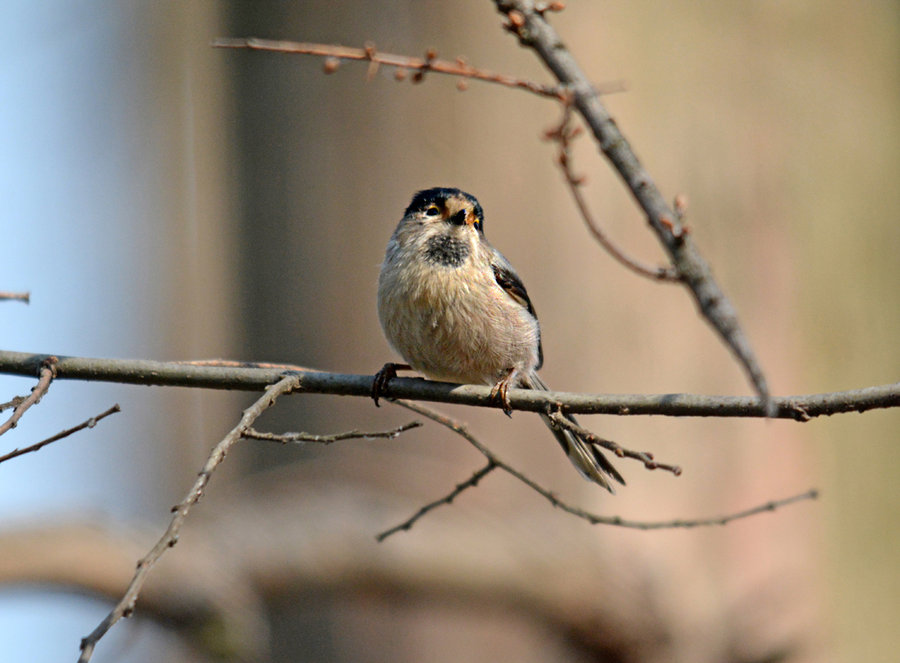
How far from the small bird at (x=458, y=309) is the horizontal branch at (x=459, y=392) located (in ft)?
2.29

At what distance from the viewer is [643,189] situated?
1.86m

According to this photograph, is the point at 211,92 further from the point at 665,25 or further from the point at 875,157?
the point at 875,157

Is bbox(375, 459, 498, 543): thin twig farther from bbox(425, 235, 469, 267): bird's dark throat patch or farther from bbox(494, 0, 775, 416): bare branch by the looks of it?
bbox(494, 0, 775, 416): bare branch

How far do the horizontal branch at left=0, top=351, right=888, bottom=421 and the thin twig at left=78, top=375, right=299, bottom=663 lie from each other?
17cm

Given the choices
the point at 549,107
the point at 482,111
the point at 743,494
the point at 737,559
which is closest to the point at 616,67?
the point at 549,107

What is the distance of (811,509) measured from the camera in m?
6.68

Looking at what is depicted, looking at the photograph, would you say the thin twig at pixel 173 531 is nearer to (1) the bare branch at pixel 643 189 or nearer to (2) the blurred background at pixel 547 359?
(1) the bare branch at pixel 643 189

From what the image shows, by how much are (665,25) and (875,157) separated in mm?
2148

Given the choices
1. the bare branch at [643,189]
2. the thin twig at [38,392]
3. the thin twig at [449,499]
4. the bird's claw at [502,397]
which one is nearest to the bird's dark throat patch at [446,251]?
the bird's claw at [502,397]

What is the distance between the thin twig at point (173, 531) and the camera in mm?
1787

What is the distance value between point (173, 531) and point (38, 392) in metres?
0.81

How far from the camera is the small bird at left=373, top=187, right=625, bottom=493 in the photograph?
392cm

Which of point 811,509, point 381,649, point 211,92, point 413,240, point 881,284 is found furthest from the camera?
point 211,92

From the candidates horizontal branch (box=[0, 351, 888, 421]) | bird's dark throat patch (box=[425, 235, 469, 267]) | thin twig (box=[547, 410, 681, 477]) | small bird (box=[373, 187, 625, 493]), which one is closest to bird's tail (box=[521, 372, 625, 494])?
small bird (box=[373, 187, 625, 493])
